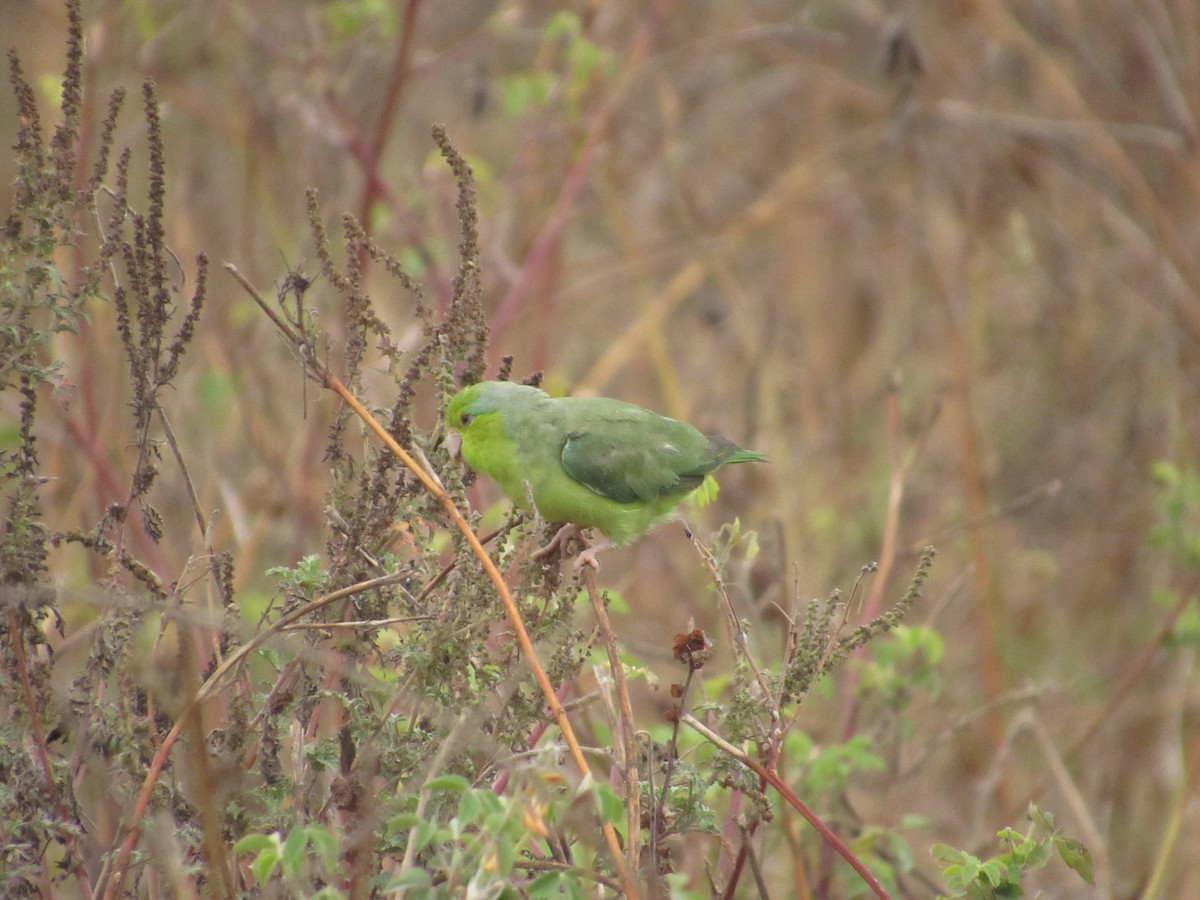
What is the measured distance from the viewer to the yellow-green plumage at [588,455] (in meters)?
3.17

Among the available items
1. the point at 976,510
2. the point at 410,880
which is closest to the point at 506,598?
the point at 410,880

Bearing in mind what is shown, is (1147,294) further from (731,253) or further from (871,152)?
(731,253)

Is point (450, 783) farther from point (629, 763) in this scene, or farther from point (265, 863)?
point (629, 763)

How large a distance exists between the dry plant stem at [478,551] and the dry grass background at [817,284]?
172 centimetres

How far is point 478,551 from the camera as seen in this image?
2.07m

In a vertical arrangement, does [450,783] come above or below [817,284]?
above

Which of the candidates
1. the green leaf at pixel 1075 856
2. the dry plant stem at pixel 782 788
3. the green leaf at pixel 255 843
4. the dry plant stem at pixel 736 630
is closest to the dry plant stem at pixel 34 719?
the green leaf at pixel 255 843

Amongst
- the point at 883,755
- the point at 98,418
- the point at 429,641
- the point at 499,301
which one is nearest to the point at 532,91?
the point at 499,301

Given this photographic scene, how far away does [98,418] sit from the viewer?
418 cm

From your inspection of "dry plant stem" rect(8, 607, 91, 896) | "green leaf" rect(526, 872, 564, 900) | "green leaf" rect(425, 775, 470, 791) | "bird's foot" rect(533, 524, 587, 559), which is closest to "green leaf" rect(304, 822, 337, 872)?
"green leaf" rect(425, 775, 470, 791)

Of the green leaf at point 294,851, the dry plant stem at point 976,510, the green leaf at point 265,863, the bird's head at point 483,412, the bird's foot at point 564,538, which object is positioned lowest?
the dry plant stem at point 976,510

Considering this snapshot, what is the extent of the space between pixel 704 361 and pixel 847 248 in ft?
5.69

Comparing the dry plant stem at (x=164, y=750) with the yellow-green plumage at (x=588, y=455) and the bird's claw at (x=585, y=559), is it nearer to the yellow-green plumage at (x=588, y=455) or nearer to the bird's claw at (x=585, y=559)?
the bird's claw at (x=585, y=559)

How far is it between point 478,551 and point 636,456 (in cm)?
138
